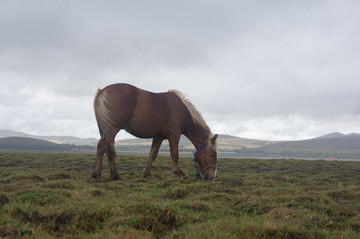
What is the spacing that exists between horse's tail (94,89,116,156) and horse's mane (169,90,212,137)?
3017 millimetres

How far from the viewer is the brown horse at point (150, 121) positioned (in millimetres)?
9391

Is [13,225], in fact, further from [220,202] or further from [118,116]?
[118,116]

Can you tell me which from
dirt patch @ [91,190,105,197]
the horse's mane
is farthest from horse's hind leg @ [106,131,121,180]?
the horse's mane

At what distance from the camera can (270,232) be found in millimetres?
4059

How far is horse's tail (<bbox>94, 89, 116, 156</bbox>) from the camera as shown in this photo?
9.30 meters

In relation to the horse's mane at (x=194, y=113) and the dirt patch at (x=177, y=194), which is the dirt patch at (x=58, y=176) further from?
the horse's mane at (x=194, y=113)

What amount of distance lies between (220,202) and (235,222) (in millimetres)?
1773

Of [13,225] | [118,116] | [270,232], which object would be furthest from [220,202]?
[118,116]

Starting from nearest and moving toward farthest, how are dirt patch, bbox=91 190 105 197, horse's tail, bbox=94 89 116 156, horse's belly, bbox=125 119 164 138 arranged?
dirt patch, bbox=91 190 105 197, horse's tail, bbox=94 89 116 156, horse's belly, bbox=125 119 164 138

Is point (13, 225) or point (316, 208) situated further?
point (316, 208)

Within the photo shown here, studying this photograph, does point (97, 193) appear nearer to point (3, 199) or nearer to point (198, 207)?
point (3, 199)

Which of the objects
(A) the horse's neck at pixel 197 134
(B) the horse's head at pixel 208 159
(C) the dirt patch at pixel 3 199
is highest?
(A) the horse's neck at pixel 197 134

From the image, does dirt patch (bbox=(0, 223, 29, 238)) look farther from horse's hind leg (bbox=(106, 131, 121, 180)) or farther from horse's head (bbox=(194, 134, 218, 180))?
horse's head (bbox=(194, 134, 218, 180))

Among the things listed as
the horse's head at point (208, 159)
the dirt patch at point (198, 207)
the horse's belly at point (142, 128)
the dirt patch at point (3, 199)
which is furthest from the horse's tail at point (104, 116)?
the dirt patch at point (198, 207)
